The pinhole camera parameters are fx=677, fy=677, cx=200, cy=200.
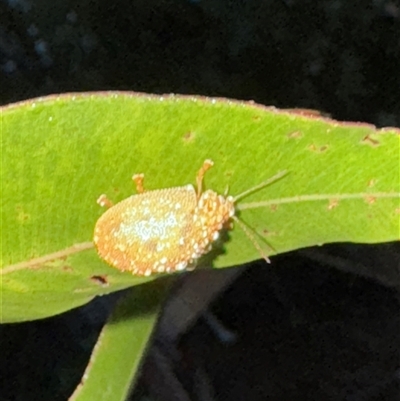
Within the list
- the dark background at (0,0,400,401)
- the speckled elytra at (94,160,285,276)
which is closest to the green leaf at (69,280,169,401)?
the speckled elytra at (94,160,285,276)

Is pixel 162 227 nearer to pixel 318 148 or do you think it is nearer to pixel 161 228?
pixel 161 228

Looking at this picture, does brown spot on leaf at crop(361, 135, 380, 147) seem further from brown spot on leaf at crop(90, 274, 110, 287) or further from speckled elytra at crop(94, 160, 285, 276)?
brown spot on leaf at crop(90, 274, 110, 287)

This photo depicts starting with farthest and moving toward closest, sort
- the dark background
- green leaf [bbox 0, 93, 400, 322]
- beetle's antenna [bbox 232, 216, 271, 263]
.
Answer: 1. the dark background
2. beetle's antenna [bbox 232, 216, 271, 263]
3. green leaf [bbox 0, 93, 400, 322]

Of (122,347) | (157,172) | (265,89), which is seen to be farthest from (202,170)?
(265,89)

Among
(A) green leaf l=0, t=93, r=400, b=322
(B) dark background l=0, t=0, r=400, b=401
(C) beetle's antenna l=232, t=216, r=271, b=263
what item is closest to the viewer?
(A) green leaf l=0, t=93, r=400, b=322

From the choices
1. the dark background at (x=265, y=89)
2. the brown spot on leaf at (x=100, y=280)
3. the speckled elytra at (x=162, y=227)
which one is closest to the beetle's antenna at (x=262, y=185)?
the speckled elytra at (x=162, y=227)

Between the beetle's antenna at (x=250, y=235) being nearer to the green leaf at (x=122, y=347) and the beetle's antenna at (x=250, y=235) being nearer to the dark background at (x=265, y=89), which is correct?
the green leaf at (x=122, y=347)
